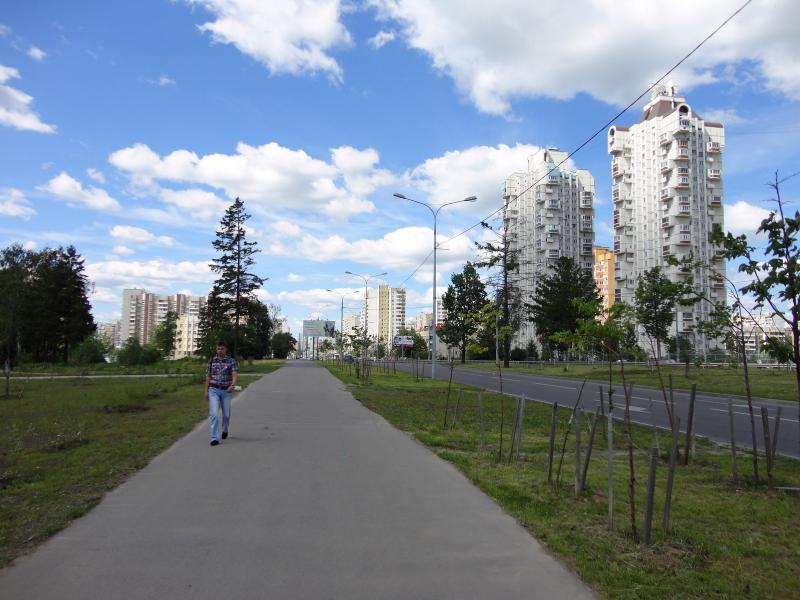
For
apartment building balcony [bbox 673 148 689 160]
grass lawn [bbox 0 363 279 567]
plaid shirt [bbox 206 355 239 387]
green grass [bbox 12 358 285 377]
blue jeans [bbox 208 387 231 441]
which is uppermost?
apartment building balcony [bbox 673 148 689 160]

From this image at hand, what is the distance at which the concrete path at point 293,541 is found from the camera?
3.87 m

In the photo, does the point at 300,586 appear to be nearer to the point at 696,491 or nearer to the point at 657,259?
the point at 696,491

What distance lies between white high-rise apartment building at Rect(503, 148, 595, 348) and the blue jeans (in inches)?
3719

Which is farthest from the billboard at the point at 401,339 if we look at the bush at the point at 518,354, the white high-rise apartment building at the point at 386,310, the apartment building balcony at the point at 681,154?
the apartment building balcony at the point at 681,154

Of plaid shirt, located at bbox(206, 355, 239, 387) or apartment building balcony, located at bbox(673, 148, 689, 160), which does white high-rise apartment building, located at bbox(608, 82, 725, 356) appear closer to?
apartment building balcony, located at bbox(673, 148, 689, 160)

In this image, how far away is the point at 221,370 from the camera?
10398 millimetres

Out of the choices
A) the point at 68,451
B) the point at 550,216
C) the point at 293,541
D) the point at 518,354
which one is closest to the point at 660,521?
the point at 293,541

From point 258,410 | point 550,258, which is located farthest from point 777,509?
point 550,258

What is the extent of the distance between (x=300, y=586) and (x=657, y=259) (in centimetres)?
9939

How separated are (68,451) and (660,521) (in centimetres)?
840

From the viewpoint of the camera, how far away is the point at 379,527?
525 cm

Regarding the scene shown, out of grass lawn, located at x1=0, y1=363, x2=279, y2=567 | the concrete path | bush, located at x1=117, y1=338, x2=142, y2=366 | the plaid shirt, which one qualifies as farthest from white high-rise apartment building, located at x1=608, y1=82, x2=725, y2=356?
the concrete path

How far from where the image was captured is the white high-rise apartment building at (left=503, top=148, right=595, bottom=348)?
105 m

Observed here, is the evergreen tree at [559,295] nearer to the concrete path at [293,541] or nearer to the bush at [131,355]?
the bush at [131,355]
